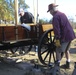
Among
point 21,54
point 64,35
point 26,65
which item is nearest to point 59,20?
point 64,35

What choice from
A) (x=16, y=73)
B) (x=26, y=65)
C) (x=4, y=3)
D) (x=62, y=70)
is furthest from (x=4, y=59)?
(x=4, y=3)

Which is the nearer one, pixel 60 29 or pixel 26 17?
pixel 60 29

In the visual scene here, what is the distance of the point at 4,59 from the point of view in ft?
28.9

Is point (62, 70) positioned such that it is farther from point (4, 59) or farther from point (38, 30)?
point (4, 59)

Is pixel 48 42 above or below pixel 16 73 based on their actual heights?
above

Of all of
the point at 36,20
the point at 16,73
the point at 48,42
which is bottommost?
the point at 16,73

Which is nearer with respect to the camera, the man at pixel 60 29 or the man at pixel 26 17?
the man at pixel 60 29

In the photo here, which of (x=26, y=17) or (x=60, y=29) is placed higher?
(x=26, y=17)

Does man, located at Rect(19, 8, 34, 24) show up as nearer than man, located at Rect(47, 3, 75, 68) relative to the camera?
No

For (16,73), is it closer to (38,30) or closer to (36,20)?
(38,30)

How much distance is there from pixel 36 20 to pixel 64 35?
2.06 metres

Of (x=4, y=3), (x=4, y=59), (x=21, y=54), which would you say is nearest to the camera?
(x=4, y=59)

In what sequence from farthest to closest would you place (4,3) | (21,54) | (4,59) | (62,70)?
(4,3) → (21,54) → (4,59) → (62,70)

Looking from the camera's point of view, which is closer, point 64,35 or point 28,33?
point 64,35
